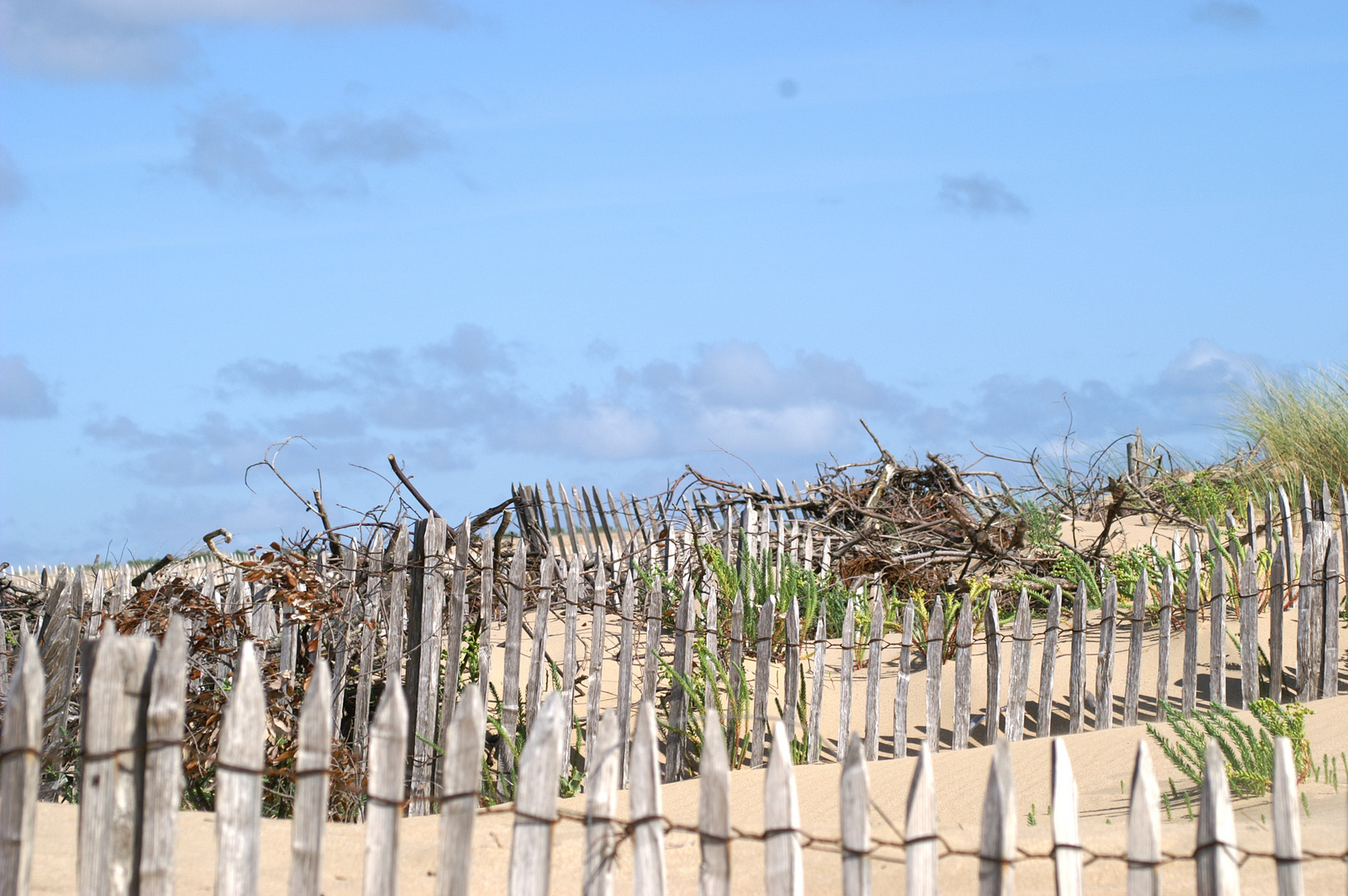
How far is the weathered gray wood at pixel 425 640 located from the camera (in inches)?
197

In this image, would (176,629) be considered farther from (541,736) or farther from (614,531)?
(614,531)

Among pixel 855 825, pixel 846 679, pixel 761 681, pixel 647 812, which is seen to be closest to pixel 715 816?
pixel 647 812

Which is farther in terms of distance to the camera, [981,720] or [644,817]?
[981,720]

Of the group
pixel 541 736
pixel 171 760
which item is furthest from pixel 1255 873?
pixel 171 760

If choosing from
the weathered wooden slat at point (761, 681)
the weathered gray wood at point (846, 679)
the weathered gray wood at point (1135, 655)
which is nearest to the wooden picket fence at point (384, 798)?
the weathered wooden slat at point (761, 681)

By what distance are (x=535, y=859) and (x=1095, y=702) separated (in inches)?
174

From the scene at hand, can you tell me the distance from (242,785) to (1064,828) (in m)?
1.68

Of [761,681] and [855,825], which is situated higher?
[761,681]

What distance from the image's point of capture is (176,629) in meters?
2.24

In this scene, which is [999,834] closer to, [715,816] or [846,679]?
[715,816]

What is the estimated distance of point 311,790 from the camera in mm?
2193

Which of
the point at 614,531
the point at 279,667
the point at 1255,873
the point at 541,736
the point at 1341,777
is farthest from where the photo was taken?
the point at 614,531

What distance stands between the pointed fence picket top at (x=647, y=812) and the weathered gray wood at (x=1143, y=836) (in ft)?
3.17

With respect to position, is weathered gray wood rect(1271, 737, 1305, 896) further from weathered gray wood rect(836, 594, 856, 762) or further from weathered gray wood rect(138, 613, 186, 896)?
weathered gray wood rect(836, 594, 856, 762)
